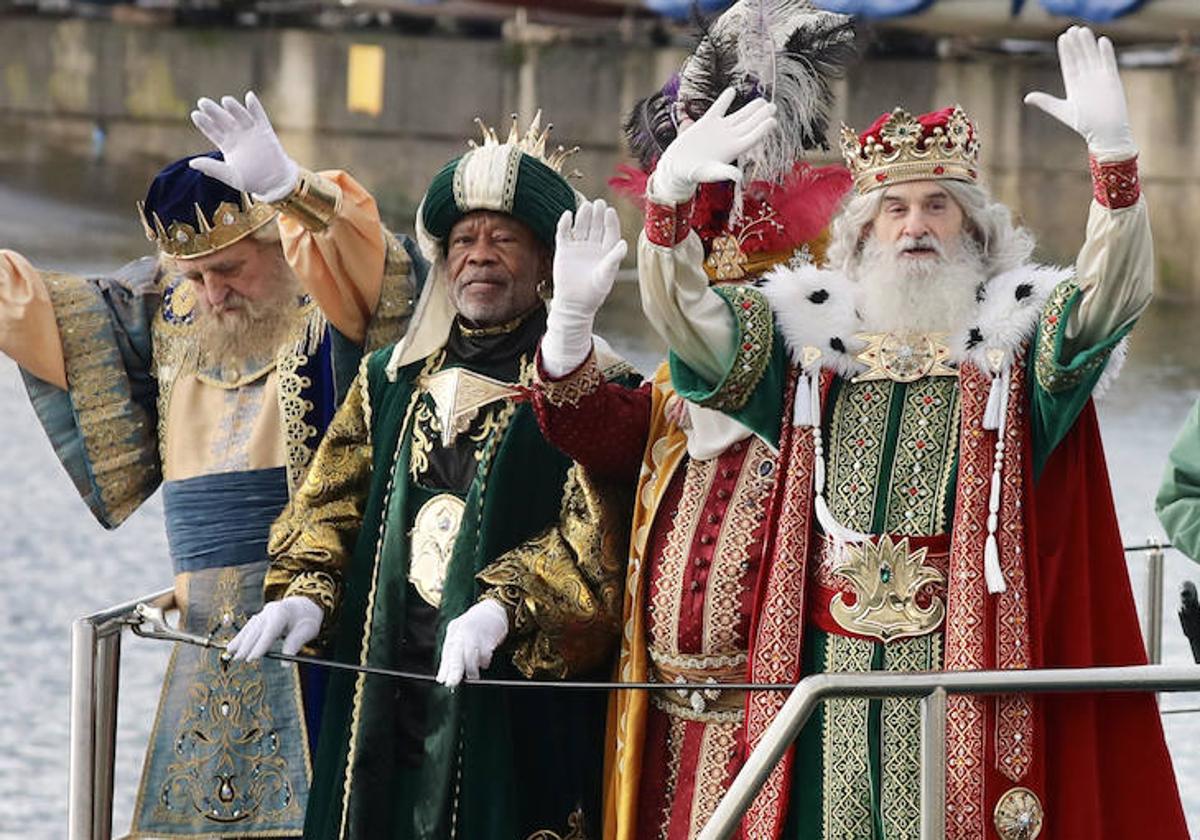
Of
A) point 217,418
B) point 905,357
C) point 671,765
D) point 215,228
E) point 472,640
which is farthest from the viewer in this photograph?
point 217,418

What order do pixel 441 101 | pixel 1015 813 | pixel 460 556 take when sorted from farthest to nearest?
pixel 441 101
pixel 460 556
pixel 1015 813

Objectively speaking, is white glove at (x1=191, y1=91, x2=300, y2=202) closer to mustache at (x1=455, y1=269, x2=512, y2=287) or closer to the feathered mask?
mustache at (x1=455, y1=269, x2=512, y2=287)

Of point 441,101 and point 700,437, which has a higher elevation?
point 441,101

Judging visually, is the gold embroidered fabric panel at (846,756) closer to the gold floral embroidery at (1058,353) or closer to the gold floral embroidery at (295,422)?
the gold floral embroidery at (1058,353)

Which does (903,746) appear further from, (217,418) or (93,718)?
(217,418)

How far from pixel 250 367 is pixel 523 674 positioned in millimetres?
1121

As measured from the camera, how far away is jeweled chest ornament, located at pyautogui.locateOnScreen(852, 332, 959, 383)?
4.65 meters

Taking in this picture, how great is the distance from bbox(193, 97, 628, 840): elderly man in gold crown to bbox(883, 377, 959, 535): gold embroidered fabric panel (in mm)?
632

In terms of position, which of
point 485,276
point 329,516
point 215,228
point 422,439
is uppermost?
point 215,228

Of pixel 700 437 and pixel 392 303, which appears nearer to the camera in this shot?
pixel 700 437

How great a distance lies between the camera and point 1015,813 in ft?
14.6

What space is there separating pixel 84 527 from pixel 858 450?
9.95m

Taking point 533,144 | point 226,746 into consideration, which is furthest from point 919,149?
point 226,746

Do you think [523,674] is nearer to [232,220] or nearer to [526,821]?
[526,821]
